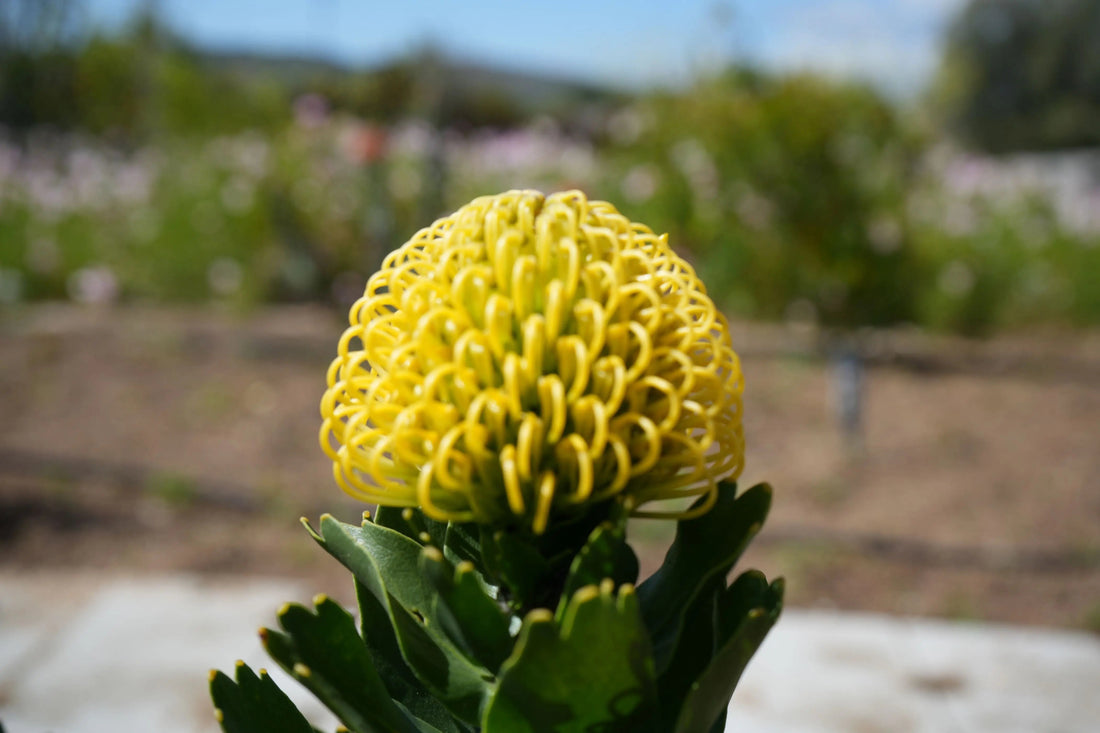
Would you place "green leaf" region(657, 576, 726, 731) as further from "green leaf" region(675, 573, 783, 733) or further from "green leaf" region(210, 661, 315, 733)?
"green leaf" region(210, 661, 315, 733)

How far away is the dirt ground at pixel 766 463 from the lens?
3691 mm

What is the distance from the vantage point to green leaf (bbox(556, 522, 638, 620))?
788 millimetres

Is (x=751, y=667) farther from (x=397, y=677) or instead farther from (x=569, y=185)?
(x=569, y=185)

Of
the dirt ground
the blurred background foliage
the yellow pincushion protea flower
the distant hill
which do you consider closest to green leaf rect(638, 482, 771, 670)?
the yellow pincushion protea flower

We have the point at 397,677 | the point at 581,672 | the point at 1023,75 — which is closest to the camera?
the point at 581,672

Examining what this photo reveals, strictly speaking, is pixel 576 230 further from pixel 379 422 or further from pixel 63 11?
pixel 63 11

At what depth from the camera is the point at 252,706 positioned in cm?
94

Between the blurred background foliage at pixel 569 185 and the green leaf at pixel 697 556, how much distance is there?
14.1ft

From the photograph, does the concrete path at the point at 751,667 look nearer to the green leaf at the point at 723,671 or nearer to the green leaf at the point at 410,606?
the green leaf at the point at 410,606

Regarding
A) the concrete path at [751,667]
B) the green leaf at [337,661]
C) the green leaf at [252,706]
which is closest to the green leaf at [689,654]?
the green leaf at [337,661]

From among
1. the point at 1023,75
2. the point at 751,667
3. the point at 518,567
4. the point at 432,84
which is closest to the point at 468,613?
the point at 518,567

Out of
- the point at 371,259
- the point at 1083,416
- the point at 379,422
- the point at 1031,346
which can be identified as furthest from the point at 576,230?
the point at 1031,346

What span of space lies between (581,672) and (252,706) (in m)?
0.38

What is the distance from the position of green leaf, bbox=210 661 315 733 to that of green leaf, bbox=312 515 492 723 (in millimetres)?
144
